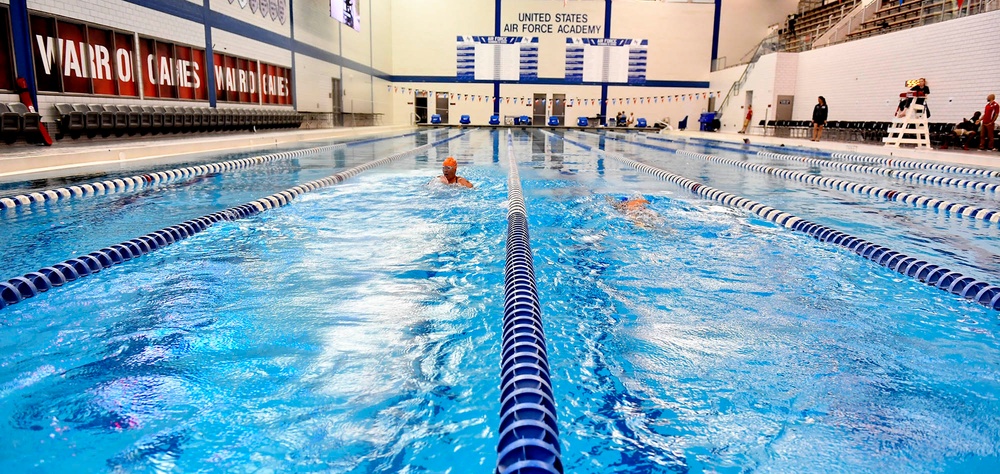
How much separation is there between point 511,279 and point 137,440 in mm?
1585

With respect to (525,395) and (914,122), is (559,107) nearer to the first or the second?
(914,122)

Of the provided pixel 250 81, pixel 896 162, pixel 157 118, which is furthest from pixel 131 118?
pixel 896 162

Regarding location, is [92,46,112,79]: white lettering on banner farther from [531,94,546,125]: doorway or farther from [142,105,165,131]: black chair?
[531,94,546,125]: doorway

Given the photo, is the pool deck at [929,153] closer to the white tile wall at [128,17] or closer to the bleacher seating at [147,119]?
the bleacher seating at [147,119]

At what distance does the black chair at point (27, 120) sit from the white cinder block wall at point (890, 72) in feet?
48.8

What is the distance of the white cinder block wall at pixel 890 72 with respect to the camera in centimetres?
1127

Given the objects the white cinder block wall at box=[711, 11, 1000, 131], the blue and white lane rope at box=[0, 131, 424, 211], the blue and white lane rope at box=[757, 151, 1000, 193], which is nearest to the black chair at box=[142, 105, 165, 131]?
the blue and white lane rope at box=[0, 131, 424, 211]

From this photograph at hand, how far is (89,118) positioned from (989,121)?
13.9 metres

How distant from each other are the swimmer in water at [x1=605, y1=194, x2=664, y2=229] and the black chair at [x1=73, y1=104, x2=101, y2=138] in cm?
765

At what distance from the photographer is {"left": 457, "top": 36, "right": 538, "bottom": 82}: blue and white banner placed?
25.3m

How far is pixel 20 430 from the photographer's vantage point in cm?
165

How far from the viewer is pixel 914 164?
920cm

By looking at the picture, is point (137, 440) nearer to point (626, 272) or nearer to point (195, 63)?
point (626, 272)

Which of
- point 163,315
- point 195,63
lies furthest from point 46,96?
point 163,315
